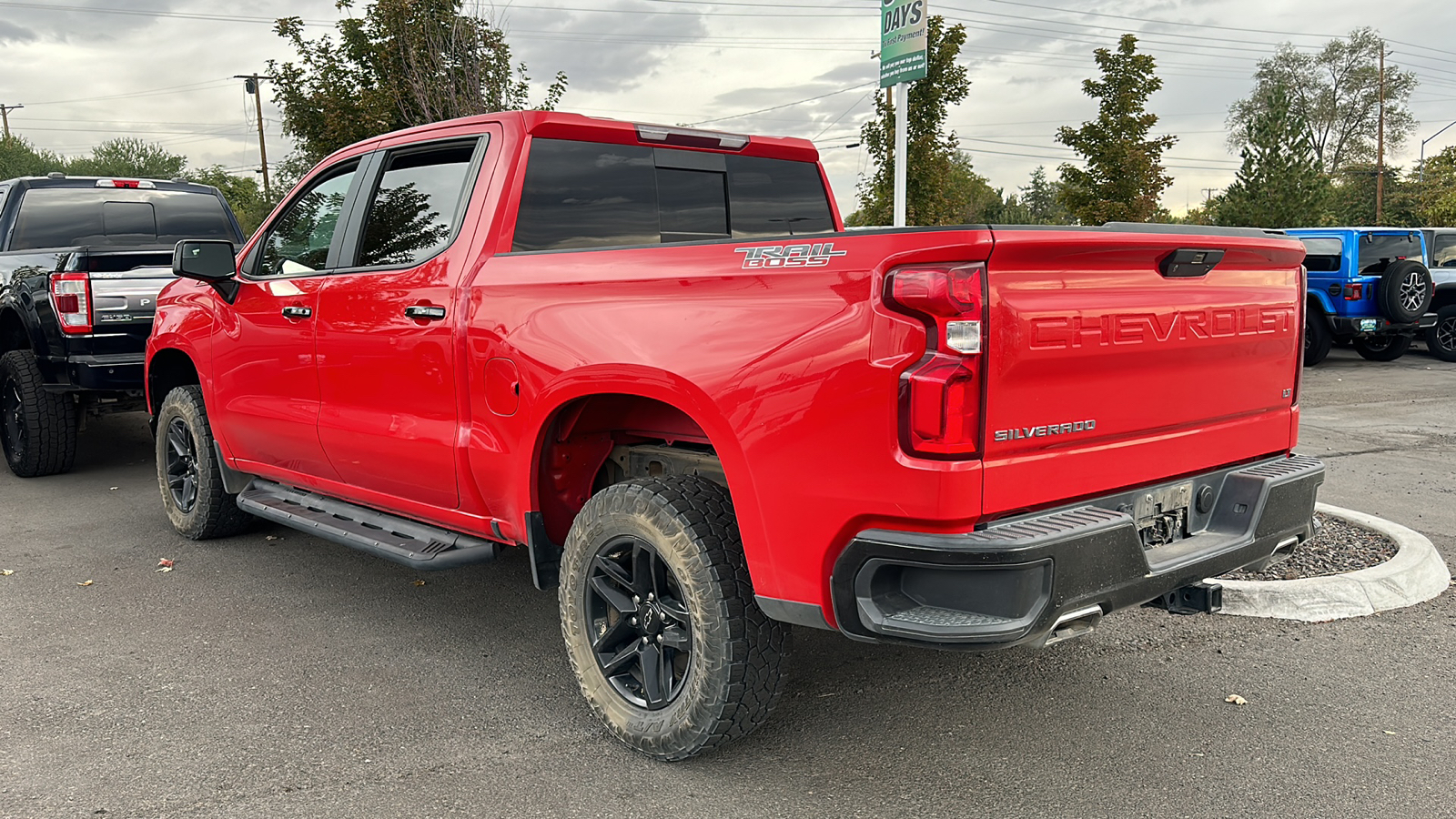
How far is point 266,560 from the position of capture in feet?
18.6

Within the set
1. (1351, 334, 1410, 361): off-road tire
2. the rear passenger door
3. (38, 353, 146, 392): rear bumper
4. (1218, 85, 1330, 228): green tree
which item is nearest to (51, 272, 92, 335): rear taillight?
(38, 353, 146, 392): rear bumper

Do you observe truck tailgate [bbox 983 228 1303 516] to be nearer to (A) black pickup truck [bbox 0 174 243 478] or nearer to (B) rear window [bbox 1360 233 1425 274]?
(A) black pickup truck [bbox 0 174 243 478]

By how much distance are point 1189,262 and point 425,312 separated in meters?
2.52

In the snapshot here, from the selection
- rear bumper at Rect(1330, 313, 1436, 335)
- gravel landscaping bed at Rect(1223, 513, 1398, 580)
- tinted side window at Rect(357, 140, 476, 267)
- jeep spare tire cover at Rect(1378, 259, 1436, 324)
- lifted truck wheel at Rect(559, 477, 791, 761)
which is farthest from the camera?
rear bumper at Rect(1330, 313, 1436, 335)

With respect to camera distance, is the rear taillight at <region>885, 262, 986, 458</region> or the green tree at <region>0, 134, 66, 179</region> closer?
the rear taillight at <region>885, 262, 986, 458</region>

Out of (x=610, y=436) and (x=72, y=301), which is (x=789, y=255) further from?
(x=72, y=301)

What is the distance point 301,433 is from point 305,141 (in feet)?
43.2

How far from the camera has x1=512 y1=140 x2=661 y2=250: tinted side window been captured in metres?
3.94

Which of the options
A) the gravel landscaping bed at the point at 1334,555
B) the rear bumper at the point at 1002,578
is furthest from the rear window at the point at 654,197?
the gravel landscaping bed at the point at 1334,555


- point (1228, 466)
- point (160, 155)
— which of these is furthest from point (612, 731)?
point (160, 155)

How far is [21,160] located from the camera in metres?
65.8

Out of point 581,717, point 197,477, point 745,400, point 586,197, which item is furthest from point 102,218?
point 745,400

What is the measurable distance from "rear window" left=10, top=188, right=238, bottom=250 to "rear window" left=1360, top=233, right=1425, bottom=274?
13.9 meters

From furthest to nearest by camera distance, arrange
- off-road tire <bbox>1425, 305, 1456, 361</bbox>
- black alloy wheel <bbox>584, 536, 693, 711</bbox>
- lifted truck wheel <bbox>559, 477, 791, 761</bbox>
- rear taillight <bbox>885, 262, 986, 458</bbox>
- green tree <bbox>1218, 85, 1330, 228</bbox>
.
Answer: green tree <bbox>1218, 85, 1330, 228</bbox> < off-road tire <bbox>1425, 305, 1456, 361</bbox> < black alloy wheel <bbox>584, 536, 693, 711</bbox> < lifted truck wheel <bbox>559, 477, 791, 761</bbox> < rear taillight <bbox>885, 262, 986, 458</bbox>
